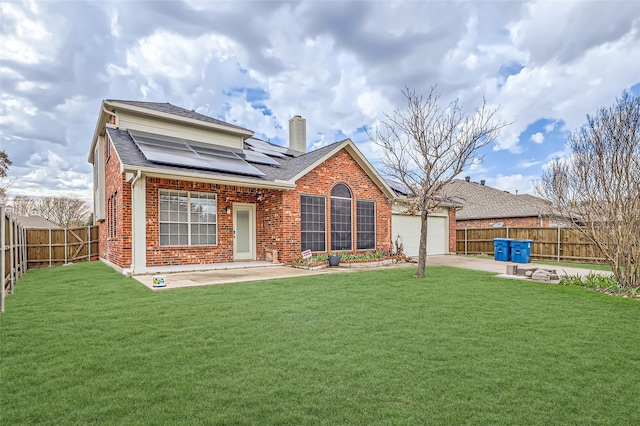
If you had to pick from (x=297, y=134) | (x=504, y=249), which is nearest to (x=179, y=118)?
(x=297, y=134)

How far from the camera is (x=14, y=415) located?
2.57m

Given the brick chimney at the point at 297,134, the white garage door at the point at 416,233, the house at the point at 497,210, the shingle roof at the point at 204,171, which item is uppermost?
the brick chimney at the point at 297,134

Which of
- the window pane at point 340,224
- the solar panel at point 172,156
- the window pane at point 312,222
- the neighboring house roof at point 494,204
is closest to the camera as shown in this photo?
the solar panel at point 172,156

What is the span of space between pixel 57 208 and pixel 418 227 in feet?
121

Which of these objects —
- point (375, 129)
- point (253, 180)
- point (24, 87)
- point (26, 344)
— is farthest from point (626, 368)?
point (24, 87)

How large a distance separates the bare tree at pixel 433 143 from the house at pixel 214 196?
3.51 metres

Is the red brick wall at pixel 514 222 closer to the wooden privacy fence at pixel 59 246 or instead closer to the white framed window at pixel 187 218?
the white framed window at pixel 187 218

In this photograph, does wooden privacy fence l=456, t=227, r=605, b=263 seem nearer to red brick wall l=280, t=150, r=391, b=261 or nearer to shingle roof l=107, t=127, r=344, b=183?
red brick wall l=280, t=150, r=391, b=261

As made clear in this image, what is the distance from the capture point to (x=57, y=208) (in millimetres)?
34812

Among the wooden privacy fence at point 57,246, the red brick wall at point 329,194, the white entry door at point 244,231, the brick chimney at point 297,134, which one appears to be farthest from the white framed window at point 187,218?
the brick chimney at point 297,134

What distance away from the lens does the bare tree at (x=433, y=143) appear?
9906mm

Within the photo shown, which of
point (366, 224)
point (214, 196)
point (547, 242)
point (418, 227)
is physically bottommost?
point (547, 242)

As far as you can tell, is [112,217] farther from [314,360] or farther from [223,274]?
[314,360]

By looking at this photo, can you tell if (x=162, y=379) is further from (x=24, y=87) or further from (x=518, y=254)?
(x=24, y=87)
